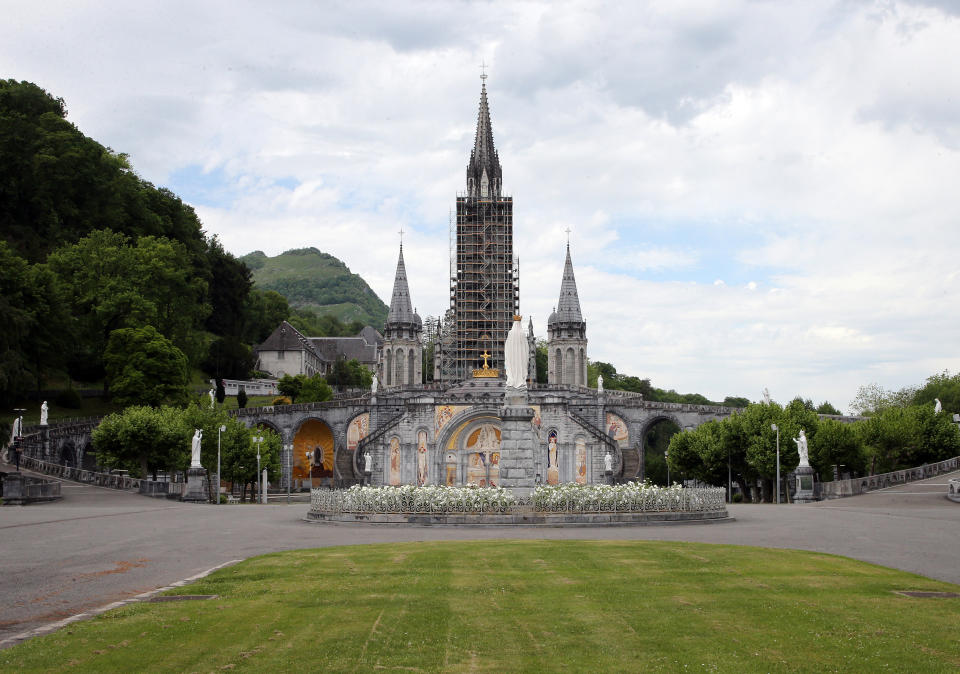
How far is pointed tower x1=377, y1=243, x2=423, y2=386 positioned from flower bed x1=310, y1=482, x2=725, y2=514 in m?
73.2

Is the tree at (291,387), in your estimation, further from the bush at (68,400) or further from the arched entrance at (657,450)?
the arched entrance at (657,450)

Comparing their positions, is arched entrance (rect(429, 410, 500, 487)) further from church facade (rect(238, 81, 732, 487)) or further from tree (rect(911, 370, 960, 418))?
tree (rect(911, 370, 960, 418))

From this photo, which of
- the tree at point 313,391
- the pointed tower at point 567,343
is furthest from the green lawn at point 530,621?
the pointed tower at point 567,343

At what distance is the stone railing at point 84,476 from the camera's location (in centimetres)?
4616

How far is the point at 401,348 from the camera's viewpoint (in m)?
102

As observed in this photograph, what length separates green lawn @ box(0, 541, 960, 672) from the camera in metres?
9.48

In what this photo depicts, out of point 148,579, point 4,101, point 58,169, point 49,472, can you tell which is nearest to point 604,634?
point 148,579

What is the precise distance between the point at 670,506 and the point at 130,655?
20.4m

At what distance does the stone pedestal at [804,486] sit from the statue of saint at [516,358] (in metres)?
17.6

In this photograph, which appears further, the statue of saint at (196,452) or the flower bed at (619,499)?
the statue of saint at (196,452)

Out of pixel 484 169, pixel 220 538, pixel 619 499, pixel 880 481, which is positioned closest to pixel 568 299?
pixel 484 169

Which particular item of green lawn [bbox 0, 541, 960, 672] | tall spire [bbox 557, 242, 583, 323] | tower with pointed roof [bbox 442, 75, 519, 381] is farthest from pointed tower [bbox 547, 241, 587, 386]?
green lawn [bbox 0, 541, 960, 672]

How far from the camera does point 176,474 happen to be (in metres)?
59.3

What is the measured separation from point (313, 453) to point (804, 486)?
50.8 m
